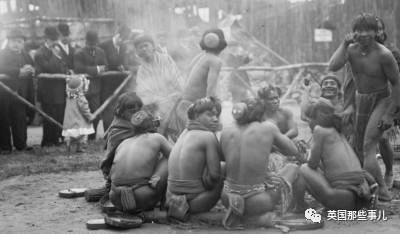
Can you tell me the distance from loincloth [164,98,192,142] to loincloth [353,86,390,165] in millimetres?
A: 2029

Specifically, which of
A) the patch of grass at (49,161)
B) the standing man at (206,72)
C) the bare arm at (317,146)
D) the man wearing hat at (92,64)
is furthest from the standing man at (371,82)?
the man wearing hat at (92,64)

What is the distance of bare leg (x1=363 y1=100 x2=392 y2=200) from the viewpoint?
6598mm

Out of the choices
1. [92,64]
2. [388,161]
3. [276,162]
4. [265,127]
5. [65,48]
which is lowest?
[388,161]

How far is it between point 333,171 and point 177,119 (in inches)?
102

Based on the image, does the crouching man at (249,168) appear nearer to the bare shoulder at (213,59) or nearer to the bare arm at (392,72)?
the bare arm at (392,72)

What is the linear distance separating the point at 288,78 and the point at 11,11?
8667 millimetres

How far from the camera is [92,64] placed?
11.8m

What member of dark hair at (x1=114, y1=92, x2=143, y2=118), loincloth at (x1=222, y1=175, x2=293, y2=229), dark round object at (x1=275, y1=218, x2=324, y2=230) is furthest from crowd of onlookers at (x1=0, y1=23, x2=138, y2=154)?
dark round object at (x1=275, y1=218, x2=324, y2=230)

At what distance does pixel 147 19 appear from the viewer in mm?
18547

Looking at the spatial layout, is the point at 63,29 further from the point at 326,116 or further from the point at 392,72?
the point at 326,116

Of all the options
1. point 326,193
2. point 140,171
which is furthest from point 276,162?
point 140,171

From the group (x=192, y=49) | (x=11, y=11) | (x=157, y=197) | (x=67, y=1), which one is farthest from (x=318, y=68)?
(x=157, y=197)

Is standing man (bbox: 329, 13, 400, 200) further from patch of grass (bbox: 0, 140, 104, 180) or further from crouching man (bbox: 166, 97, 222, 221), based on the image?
patch of grass (bbox: 0, 140, 104, 180)

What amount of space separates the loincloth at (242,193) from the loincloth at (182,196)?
270mm
